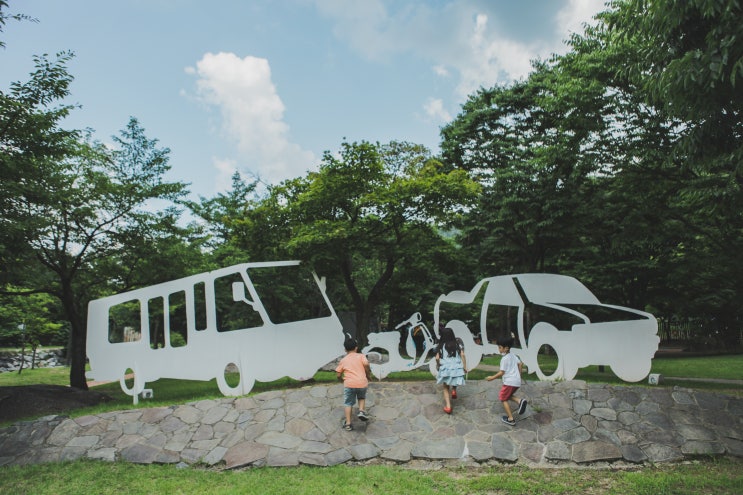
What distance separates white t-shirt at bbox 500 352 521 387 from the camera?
8188 millimetres

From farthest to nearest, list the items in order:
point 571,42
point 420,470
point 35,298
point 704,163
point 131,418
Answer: point 35,298, point 571,42, point 131,418, point 704,163, point 420,470

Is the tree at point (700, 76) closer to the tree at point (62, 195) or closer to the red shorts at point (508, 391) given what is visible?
the red shorts at point (508, 391)

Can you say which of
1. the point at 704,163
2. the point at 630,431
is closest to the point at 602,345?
the point at 630,431

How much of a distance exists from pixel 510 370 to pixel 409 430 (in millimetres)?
2065

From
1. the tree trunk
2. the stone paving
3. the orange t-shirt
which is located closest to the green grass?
the stone paving

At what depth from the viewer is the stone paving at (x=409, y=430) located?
7598 millimetres

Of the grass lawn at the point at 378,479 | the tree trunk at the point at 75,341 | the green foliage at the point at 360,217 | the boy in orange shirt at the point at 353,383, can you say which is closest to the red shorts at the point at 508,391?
the grass lawn at the point at 378,479

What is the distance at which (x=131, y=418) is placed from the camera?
920cm

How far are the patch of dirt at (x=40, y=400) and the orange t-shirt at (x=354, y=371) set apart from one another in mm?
6896

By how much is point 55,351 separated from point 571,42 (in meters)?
36.5

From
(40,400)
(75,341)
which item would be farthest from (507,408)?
(75,341)

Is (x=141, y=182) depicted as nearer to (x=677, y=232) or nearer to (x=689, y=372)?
(x=677, y=232)

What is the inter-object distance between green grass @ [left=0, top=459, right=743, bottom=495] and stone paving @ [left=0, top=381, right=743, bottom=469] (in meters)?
0.39

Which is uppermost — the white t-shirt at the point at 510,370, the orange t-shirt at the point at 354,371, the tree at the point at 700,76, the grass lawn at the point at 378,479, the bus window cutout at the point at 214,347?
the tree at the point at 700,76
